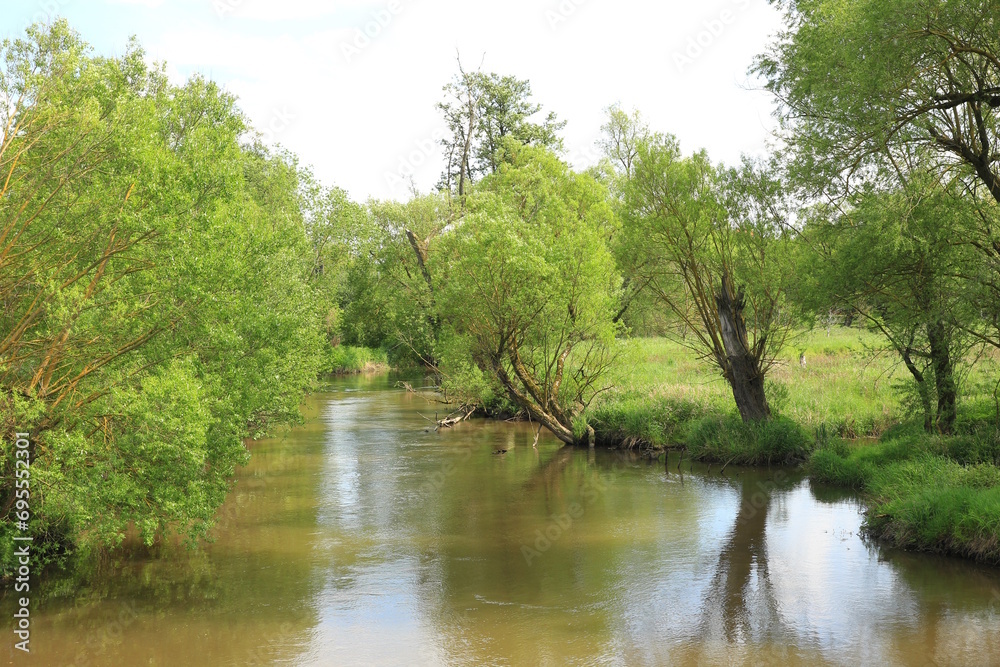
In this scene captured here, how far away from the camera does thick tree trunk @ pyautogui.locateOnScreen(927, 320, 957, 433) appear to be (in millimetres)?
14695

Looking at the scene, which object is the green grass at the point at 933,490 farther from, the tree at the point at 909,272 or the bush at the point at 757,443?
the bush at the point at 757,443

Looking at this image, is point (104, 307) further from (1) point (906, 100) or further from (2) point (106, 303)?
(1) point (906, 100)

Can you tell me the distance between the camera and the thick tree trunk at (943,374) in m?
14.7

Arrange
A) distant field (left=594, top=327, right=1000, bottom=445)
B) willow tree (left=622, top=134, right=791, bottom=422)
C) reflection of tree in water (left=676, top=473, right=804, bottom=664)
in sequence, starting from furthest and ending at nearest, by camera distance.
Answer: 1. willow tree (left=622, top=134, right=791, bottom=422)
2. distant field (left=594, top=327, right=1000, bottom=445)
3. reflection of tree in water (left=676, top=473, right=804, bottom=664)

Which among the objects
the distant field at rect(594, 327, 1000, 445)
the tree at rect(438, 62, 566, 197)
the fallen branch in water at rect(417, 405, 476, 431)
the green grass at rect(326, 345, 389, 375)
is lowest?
the fallen branch in water at rect(417, 405, 476, 431)

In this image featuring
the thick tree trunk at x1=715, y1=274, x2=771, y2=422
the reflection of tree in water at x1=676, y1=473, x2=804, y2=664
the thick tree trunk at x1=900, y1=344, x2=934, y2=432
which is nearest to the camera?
the reflection of tree in water at x1=676, y1=473, x2=804, y2=664

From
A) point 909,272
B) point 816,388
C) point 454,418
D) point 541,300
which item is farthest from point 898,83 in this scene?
point 454,418

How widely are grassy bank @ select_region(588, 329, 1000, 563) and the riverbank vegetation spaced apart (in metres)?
0.08

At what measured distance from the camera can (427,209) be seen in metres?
37.9

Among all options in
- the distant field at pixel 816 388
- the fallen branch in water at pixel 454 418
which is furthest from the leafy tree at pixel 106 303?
the fallen branch in water at pixel 454 418

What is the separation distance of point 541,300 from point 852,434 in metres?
8.85

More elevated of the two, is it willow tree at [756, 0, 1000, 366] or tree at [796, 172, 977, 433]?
willow tree at [756, 0, 1000, 366]

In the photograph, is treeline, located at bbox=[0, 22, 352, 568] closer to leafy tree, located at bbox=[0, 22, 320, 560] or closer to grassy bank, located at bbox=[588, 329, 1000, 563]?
leafy tree, located at bbox=[0, 22, 320, 560]

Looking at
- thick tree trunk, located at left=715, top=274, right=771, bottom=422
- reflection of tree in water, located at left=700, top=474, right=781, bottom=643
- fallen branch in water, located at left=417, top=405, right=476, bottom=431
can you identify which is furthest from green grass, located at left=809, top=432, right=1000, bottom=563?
fallen branch in water, located at left=417, top=405, right=476, bottom=431
